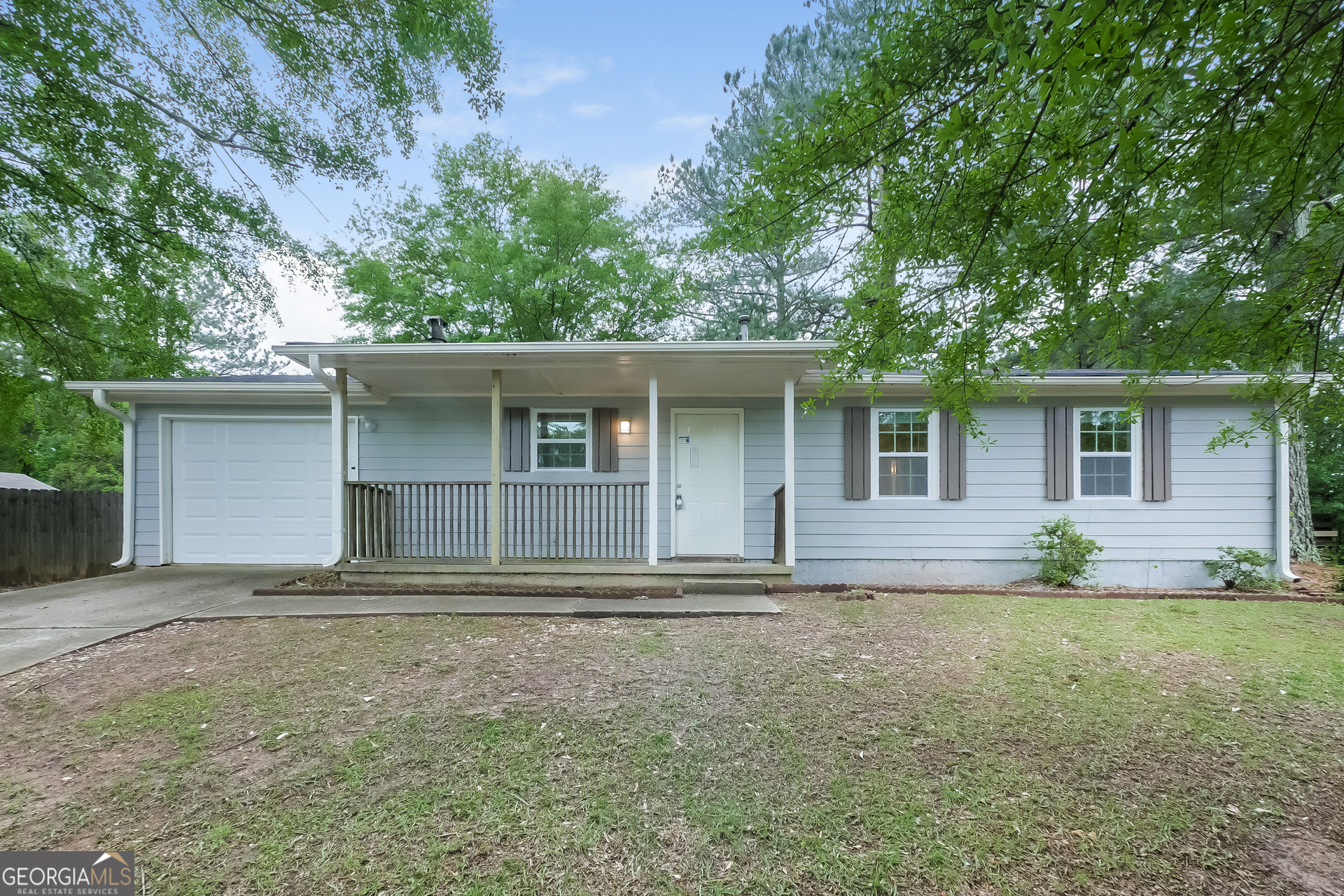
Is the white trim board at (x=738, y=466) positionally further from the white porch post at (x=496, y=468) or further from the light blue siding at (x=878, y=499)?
the white porch post at (x=496, y=468)

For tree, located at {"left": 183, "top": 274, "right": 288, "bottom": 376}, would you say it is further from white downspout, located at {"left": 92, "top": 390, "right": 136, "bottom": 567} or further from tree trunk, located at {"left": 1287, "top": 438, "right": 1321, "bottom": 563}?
tree trunk, located at {"left": 1287, "top": 438, "right": 1321, "bottom": 563}

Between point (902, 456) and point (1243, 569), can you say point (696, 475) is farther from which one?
point (1243, 569)

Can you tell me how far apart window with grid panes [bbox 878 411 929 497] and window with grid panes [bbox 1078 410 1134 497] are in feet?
6.09

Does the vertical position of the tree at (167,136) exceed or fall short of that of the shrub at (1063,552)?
it exceeds it

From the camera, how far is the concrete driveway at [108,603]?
3838 millimetres

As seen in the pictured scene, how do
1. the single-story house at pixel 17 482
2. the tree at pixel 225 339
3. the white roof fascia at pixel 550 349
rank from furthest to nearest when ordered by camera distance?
the tree at pixel 225 339, the single-story house at pixel 17 482, the white roof fascia at pixel 550 349

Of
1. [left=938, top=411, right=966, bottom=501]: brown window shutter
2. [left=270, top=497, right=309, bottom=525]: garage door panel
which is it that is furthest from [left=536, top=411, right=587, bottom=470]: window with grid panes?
[left=938, top=411, right=966, bottom=501]: brown window shutter

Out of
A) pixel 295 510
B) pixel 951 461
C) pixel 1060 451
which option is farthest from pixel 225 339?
pixel 1060 451

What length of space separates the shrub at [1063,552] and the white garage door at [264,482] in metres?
8.80

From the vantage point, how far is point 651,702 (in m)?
2.95

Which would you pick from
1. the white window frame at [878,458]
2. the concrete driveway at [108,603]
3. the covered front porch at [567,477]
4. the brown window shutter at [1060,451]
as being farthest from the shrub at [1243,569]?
the concrete driveway at [108,603]

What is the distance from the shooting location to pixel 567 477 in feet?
21.9

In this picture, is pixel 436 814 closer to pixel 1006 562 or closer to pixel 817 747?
pixel 817 747

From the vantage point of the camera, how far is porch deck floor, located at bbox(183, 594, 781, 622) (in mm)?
4703
